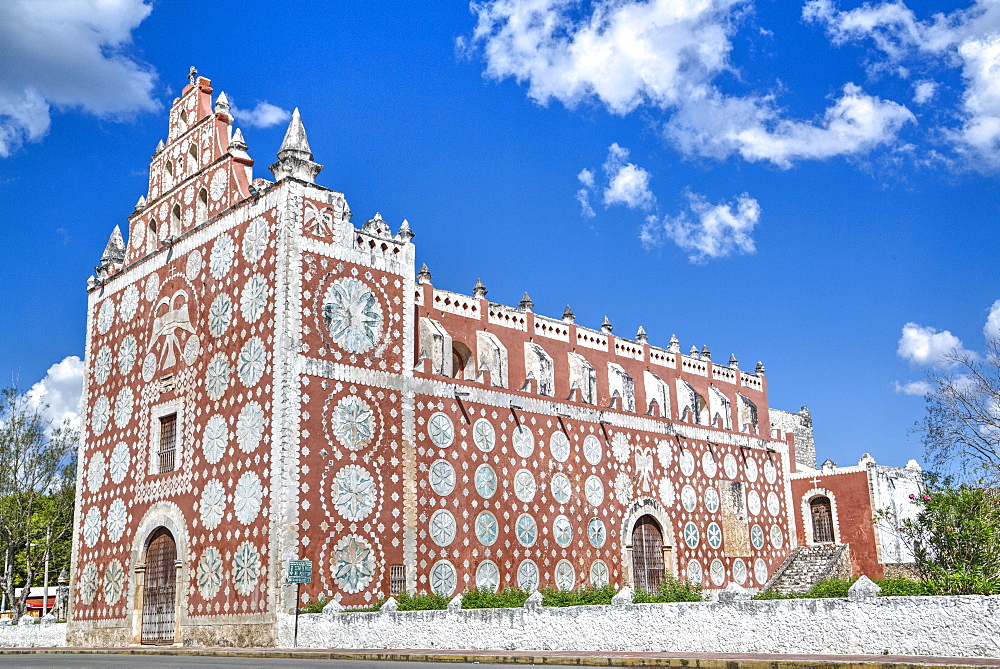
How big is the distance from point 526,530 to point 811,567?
13195 millimetres

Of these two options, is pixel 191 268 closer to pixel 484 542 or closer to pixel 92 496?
pixel 92 496

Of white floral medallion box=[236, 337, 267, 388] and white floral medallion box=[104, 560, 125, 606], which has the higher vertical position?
white floral medallion box=[236, 337, 267, 388]

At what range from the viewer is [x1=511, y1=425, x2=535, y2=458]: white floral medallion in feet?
96.7

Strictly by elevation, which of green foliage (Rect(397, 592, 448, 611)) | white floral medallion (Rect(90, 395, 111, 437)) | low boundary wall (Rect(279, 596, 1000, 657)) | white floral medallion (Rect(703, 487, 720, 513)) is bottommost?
low boundary wall (Rect(279, 596, 1000, 657))

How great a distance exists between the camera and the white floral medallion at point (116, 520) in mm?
28312

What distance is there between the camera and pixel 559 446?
3077 centimetres

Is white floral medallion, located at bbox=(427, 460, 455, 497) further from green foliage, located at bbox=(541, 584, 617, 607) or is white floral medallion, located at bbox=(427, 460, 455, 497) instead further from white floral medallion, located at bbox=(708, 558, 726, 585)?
white floral medallion, located at bbox=(708, 558, 726, 585)

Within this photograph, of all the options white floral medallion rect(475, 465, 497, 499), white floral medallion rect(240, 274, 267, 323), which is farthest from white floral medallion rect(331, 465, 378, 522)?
white floral medallion rect(240, 274, 267, 323)

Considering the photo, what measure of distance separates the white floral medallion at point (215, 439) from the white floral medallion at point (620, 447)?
42.1 feet

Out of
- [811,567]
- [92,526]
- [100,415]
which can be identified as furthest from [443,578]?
[811,567]

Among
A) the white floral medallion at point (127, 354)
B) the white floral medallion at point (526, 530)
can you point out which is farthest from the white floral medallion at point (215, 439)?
the white floral medallion at point (526, 530)

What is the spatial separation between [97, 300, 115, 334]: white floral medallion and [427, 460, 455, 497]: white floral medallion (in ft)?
39.3

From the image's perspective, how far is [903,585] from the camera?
16.5 meters

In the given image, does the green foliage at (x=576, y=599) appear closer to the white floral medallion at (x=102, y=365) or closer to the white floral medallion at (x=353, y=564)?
the white floral medallion at (x=353, y=564)
